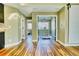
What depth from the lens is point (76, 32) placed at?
7.35 meters

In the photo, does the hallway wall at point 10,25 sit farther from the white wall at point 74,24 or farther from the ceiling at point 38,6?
the white wall at point 74,24

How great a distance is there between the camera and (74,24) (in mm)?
7324

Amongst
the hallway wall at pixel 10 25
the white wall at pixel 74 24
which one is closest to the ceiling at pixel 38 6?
the hallway wall at pixel 10 25

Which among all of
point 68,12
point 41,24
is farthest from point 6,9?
point 41,24

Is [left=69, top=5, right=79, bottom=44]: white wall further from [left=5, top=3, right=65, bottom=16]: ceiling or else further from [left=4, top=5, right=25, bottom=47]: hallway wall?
[left=4, top=5, right=25, bottom=47]: hallway wall

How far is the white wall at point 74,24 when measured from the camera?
7242 millimetres

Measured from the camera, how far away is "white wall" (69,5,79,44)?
7.24m

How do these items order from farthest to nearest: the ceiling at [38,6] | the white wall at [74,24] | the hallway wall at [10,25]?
the white wall at [74,24] → the hallway wall at [10,25] → the ceiling at [38,6]

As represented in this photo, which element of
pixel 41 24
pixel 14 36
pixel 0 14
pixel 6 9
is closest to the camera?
pixel 0 14

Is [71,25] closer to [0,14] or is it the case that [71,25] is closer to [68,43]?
[68,43]

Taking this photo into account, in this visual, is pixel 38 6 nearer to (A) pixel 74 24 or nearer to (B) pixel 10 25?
(B) pixel 10 25

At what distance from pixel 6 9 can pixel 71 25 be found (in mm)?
3544

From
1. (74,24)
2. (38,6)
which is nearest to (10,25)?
(38,6)

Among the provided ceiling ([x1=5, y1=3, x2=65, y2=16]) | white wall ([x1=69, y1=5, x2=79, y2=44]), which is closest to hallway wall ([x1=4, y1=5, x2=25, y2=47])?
ceiling ([x1=5, y1=3, x2=65, y2=16])
